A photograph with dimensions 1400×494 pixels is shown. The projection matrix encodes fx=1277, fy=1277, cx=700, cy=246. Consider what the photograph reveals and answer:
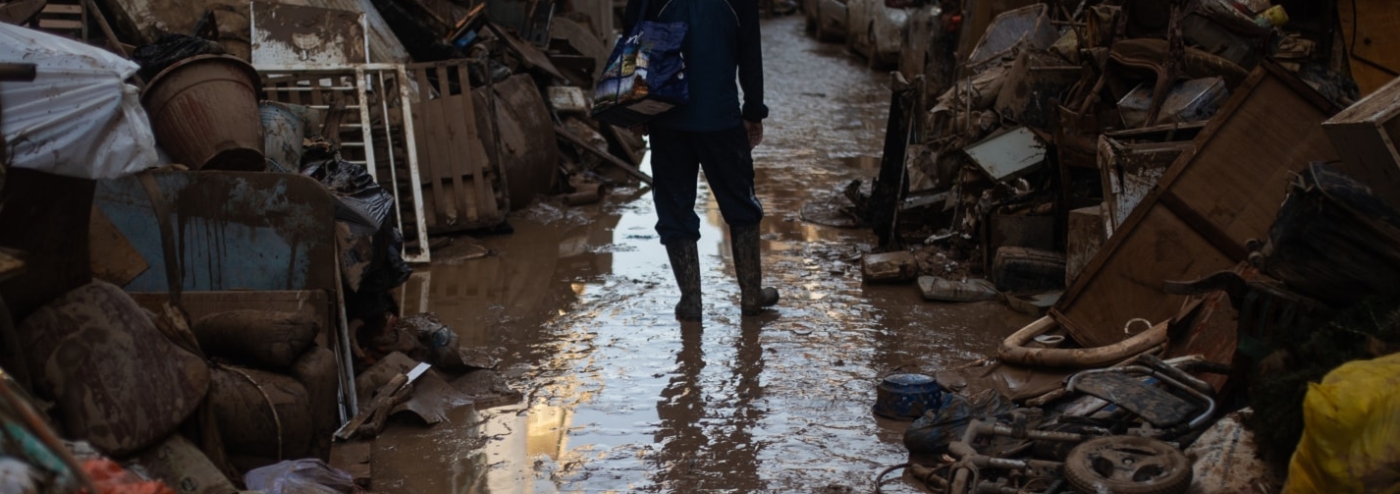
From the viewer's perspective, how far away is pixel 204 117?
226 inches

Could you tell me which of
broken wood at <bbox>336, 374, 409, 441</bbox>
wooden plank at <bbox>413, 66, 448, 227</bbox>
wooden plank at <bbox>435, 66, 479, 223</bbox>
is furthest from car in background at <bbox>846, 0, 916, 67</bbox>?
broken wood at <bbox>336, 374, 409, 441</bbox>

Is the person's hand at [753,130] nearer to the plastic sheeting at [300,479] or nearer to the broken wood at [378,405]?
the broken wood at [378,405]

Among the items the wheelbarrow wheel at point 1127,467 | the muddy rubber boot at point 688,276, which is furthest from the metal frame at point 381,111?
the wheelbarrow wheel at point 1127,467

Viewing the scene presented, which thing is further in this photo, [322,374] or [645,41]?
[645,41]

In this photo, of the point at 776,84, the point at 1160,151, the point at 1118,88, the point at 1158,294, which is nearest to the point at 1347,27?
the point at 1118,88

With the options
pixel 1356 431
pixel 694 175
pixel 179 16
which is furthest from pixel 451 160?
pixel 1356 431

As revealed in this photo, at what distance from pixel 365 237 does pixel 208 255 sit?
3.11ft

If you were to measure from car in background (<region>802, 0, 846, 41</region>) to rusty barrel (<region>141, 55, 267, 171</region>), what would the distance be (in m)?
17.4

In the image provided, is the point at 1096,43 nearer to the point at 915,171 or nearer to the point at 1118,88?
the point at 1118,88

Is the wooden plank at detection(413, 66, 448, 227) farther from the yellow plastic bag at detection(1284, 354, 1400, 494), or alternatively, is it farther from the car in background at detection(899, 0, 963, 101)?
the yellow plastic bag at detection(1284, 354, 1400, 494)

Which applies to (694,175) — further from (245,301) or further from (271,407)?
(271,407)

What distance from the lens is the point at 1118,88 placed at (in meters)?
6.57

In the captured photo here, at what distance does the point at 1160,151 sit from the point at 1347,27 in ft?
6.04

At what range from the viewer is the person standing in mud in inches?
240
